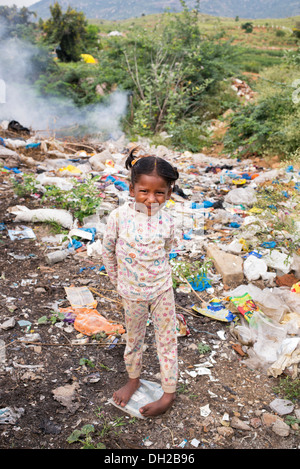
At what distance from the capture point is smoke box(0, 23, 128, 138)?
1005cm

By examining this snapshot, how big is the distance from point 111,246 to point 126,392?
2.71 feet

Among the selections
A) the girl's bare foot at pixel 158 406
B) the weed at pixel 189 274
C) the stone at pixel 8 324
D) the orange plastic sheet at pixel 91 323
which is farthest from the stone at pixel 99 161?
the girl's bare foot at pixel 158 406

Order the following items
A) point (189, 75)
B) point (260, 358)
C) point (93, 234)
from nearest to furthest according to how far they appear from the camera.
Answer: point (260, 358) < point (93, 234) < point (189, 75)

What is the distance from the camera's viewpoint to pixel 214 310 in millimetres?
2865

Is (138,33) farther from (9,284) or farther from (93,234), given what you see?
(9,284)

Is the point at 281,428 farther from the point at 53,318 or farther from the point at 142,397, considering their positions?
the point at 53,318

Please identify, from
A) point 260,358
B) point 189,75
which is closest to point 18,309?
point 260,358

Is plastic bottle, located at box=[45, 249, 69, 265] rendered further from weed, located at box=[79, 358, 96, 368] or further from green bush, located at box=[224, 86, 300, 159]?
green bush, located at box=[224, 86, 300, 159]

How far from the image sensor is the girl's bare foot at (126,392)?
192 cm

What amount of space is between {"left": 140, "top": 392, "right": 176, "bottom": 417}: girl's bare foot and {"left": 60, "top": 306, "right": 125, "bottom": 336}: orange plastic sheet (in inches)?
29.0

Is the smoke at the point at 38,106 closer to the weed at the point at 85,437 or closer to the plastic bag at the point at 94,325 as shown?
the plastic bag at the point at 94,325

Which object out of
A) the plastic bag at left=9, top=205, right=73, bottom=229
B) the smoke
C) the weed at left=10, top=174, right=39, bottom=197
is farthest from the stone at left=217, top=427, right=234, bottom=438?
the smoke

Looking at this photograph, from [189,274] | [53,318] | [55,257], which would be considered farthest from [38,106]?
[53,318]
